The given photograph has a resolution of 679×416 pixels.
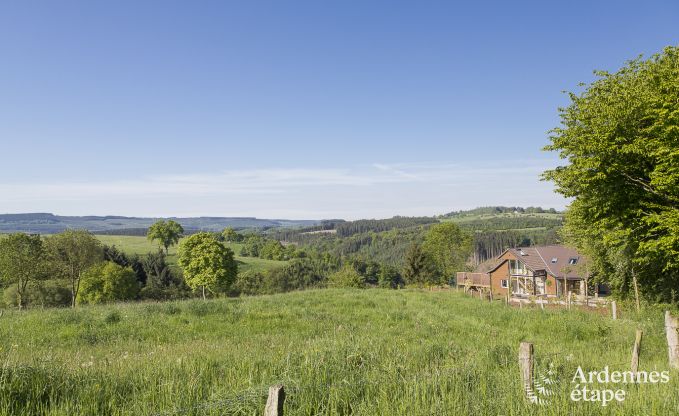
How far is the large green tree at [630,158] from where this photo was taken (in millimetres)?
15883

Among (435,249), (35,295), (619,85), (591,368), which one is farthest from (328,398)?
(435,249)

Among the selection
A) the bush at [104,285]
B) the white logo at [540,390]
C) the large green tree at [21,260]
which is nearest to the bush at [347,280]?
the bush at [104,285]

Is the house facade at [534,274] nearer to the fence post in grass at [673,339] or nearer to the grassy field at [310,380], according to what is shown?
the grassy field at [310,380]

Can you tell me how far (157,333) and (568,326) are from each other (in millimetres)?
16737

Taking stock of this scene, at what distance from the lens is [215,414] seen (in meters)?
5.14

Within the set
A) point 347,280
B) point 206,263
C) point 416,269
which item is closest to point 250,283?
point 347,280

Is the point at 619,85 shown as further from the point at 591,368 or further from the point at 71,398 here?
the point at 71,398

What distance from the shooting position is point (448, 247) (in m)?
77.8

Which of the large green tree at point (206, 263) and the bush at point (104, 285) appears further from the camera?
the bush at point (104, 285)

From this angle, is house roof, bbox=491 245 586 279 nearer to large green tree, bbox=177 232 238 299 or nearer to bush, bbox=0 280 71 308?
large green tree, bbox=177 232 238 299

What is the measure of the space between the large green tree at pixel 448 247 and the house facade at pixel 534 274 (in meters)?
12.0

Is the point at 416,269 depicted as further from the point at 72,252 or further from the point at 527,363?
the point at 527,363

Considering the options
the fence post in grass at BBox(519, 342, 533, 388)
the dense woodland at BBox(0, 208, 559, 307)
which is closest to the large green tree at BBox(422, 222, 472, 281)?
the dense woodland at BBox(0, 208, 559, 307)

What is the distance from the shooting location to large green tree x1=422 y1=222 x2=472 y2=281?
3049 inches
